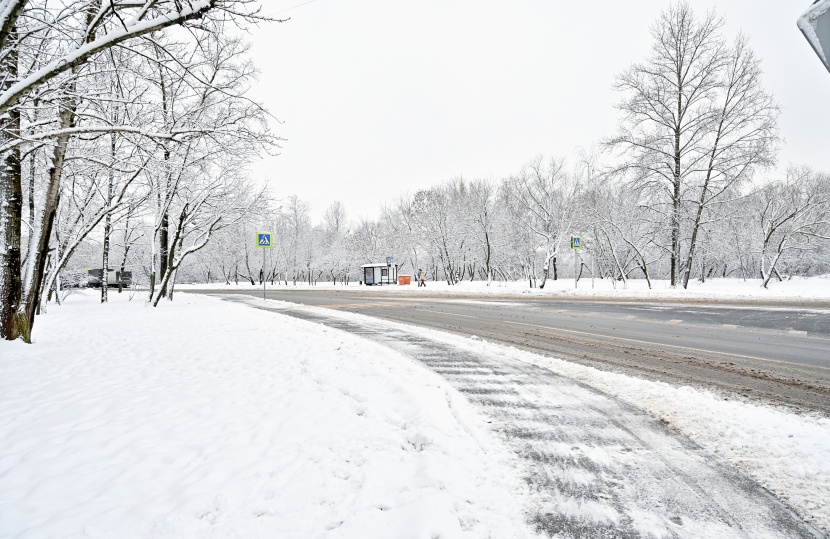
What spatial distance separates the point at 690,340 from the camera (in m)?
8.26

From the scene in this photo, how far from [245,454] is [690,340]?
8810mm

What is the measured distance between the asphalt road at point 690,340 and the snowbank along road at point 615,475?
1956 mm

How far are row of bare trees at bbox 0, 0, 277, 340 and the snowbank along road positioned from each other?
17.4ft

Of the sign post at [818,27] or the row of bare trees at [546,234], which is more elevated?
the row of bare trees at [546,234]

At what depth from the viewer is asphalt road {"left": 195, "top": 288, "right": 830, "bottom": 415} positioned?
5.29m

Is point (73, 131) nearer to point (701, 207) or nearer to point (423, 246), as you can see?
point (701, 207)

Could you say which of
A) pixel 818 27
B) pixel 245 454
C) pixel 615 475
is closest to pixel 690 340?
pixel 615 475

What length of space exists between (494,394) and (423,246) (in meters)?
46.9

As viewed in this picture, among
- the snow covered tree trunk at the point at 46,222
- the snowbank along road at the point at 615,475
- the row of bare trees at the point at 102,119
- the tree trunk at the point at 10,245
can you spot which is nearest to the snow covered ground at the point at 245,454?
the snowbank along road at the point at 615,475

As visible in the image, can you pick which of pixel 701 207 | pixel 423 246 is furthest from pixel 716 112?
pixel 423 246

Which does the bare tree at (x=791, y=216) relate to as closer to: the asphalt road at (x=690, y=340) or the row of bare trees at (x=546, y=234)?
the row of bare trees at (x=546, y=234)

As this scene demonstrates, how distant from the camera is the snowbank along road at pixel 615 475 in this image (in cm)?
236

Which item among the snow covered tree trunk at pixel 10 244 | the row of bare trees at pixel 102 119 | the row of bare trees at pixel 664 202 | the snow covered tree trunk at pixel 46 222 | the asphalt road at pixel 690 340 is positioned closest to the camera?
the row of bare trees at pixel 102 119

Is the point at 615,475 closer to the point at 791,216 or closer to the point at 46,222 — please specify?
the point at 46,222
